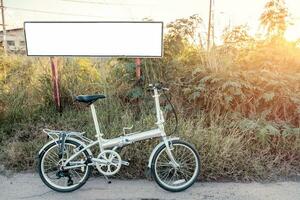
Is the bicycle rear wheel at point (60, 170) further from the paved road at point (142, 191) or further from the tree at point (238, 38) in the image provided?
the tree at point (238, 38)

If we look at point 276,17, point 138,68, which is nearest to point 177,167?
point 138,68

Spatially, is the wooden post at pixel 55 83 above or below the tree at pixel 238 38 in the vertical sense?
below

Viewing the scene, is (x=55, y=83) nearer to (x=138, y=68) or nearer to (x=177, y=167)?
(x=138, y=68)

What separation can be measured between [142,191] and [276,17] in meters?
4.18

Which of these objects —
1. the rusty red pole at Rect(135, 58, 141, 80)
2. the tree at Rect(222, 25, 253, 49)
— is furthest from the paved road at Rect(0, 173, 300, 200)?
the tree at Rect(222, 25, 253, 49)

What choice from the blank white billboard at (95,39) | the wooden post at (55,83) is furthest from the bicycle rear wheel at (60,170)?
the blank white billboard at (95,39)

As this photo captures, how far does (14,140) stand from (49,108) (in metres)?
0.98

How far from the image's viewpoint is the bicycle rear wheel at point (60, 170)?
12.2 feet

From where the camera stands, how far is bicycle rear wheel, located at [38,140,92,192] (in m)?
3.71

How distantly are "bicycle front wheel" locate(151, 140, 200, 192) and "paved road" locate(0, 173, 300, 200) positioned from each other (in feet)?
0.34

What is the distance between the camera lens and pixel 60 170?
3711 millimetres

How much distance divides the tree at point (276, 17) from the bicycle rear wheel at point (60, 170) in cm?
419

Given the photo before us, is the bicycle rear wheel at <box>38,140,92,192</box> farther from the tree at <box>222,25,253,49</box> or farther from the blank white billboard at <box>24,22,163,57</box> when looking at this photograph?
the tree at <box>222,25,253,49</box>

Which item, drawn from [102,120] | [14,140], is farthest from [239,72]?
[14,140]
